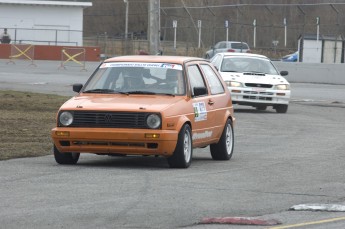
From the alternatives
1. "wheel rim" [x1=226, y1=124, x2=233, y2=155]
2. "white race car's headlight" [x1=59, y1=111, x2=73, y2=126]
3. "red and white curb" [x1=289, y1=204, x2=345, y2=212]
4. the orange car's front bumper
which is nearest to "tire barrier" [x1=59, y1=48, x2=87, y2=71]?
"wheel rim" [x1=226, y1=124, x2=233, y2=155]

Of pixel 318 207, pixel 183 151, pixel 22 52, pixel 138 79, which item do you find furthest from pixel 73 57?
pixel 318 207

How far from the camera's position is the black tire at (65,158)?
44.2ft

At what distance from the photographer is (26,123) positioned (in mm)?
19844

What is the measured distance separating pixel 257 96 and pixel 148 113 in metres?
13.5

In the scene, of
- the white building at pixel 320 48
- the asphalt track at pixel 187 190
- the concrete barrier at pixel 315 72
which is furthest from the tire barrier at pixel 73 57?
the asphalt track at pixel 187 190

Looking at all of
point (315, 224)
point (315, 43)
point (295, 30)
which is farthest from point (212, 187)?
point (295, 30)

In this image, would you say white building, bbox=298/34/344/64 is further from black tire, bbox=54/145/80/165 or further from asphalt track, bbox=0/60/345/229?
black tire, bbox=54/145/80/165

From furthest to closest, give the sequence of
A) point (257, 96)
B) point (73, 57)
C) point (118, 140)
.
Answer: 1. point (73, 57)
2. point (257, 96)
3. point (118, 140)

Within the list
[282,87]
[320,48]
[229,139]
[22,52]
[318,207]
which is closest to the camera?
[318,207]

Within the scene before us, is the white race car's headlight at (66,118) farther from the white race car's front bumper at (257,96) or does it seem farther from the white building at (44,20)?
the white building at (44,20)

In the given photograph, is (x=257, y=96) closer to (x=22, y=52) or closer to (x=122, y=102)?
(x=122, y=102)

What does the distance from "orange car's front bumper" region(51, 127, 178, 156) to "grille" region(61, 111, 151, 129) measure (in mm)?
75

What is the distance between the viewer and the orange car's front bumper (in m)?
12.8

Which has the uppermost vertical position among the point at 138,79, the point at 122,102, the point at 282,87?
the point at 138,79
